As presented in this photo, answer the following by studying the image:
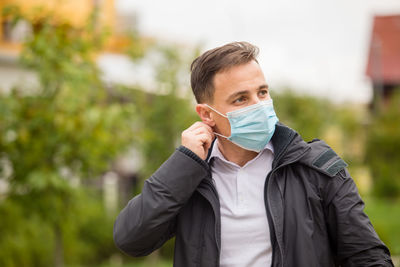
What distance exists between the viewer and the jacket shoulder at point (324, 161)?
223cm

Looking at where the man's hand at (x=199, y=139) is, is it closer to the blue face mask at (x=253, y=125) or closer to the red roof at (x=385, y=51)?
the blue face mask at (x=253, y=125)

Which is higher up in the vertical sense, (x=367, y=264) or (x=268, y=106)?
(x=268, y=106)

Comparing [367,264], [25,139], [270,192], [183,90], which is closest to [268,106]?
[270,192]

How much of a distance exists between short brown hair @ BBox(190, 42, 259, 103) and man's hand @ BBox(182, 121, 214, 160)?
16cm

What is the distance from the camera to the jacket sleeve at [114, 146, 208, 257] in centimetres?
231

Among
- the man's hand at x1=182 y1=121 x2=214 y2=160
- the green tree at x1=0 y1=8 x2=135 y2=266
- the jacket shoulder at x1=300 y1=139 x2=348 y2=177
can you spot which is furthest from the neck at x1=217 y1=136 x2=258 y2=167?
the green tree at x1=0 y1=8 x2=135 y2=266

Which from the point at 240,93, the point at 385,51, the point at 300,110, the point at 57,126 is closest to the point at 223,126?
the point at 240,93

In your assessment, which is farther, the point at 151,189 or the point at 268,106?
the point at 268,106

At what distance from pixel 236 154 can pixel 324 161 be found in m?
0.46

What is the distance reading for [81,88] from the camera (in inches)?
250

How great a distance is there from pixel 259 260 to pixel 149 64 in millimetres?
8847

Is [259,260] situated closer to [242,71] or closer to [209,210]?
[209,210]

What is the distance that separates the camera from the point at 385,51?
3175 centimetres

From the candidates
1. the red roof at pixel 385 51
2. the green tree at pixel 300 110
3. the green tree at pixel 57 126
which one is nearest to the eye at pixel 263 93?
the green tree at pixel 57 126
